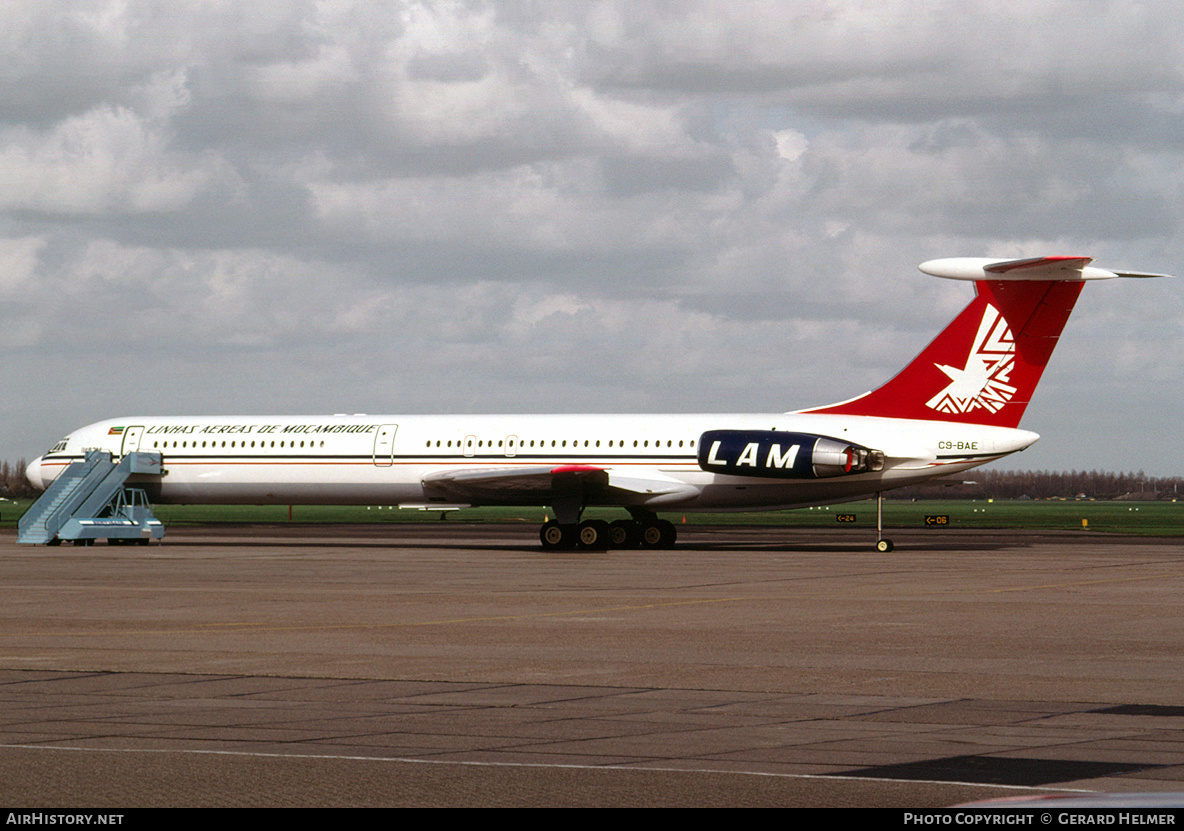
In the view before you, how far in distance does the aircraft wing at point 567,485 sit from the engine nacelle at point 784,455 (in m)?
1.49

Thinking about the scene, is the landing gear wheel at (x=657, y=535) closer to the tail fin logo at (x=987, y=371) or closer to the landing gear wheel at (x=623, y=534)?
the landing gear wheel at (x=623, y=534)

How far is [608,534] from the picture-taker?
4312 cm

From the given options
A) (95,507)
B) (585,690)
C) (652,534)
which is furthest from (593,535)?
(585,690)

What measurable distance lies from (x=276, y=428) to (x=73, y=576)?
16.9m

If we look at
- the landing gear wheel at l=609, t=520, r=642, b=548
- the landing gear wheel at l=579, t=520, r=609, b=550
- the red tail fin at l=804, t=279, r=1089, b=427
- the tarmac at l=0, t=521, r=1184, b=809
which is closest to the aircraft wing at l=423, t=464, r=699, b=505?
the landing gear wheel at l=579, t=520, r=609, b=550

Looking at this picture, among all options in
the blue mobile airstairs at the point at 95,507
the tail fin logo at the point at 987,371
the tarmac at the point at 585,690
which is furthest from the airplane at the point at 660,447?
the tarmac at the point at 585,690

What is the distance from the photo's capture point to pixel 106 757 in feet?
31.7

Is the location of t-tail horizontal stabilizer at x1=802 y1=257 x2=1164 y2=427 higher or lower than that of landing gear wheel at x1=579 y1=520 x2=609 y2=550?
higher

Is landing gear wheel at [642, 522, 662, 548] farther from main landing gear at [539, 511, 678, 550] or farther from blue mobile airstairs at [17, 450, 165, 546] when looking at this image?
blue mobile airstairs at [17, 450, 165, 546]

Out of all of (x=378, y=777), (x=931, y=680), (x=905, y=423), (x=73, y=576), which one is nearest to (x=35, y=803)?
(x=378, y=777)

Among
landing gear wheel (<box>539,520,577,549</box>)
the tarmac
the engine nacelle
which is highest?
the engine nacelle

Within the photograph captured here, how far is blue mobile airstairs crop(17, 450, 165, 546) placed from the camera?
44.5 meters

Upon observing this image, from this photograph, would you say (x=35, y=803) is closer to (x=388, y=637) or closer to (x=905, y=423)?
(x=388, y=637)

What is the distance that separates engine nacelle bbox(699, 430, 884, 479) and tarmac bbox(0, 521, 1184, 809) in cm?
1044
